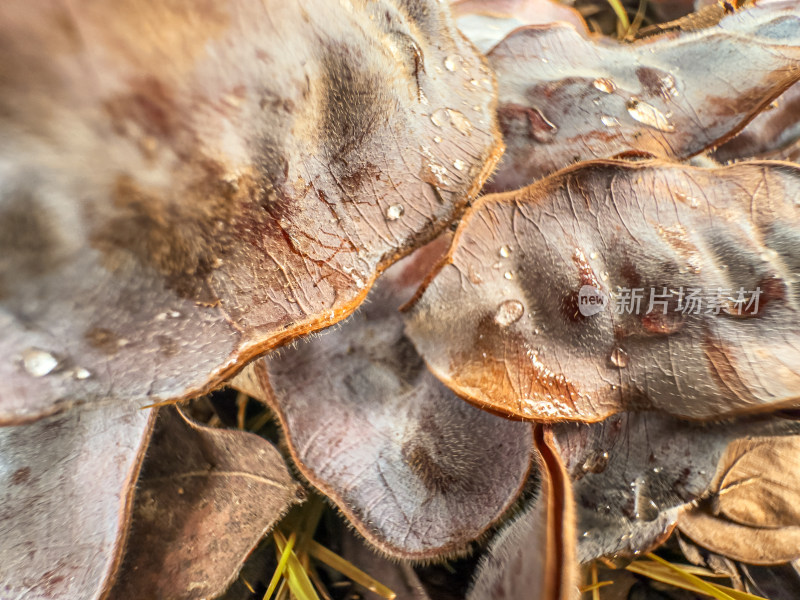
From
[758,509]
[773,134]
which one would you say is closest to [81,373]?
[758,509]

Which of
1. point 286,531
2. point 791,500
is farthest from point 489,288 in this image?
point 791,500

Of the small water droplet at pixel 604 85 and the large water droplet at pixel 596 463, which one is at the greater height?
the small water droplet at pixel 604 85

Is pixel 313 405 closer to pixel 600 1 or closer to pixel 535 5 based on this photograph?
pixel 535 5

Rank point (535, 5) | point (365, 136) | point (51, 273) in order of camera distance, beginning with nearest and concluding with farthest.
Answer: point (51, 273)
point (365, 136)
point (535, 5)

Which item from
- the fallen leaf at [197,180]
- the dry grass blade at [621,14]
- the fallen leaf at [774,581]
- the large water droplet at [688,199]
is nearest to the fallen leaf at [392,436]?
the fallen leaf at [197,180]

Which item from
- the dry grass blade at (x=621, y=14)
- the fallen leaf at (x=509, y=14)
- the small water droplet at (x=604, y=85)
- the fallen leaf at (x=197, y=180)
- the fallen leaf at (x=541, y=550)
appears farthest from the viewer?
the dry grass blade at (x=621, y=14)

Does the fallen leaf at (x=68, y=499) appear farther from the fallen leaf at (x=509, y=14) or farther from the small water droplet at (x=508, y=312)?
the fallen leaf at (x=509, y=14)

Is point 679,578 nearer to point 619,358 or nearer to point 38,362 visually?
point 619,358

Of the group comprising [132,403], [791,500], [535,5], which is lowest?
[791,500]
